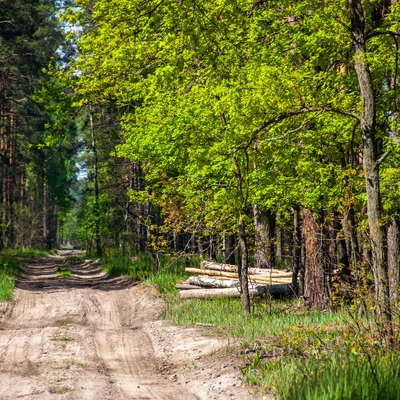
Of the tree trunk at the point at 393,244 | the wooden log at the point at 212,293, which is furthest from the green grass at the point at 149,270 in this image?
the tree trunk at the point at 393,244

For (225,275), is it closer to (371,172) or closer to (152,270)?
(152,270)

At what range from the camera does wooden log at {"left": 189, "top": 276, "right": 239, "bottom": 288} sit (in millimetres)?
14511

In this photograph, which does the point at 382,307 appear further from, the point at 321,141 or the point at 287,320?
the point at 321,141

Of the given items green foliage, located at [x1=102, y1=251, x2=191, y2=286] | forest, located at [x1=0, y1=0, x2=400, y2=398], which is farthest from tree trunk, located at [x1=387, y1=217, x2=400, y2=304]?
green foliage, located at [x1=102, y1=251, x2=191, y2=286]

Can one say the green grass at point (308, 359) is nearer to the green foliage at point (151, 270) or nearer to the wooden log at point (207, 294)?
the wooden log at point (207, 294)

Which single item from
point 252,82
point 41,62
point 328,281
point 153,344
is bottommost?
point 153,344

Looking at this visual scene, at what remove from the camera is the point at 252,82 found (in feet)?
29.5

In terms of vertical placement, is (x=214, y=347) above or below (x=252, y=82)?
below

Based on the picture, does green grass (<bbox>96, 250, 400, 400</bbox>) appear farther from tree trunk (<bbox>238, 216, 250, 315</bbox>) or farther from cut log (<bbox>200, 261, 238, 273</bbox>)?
cut log (<bbox>200, 261, 238, 273</bbox>)

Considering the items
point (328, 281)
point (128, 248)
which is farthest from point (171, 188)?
point (128, 248)

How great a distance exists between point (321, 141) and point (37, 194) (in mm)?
49891

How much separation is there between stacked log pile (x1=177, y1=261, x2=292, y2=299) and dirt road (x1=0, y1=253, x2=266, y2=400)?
1.12 m

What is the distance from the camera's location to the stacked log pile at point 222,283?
46.1ft

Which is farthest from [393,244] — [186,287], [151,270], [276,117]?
[151,270]
